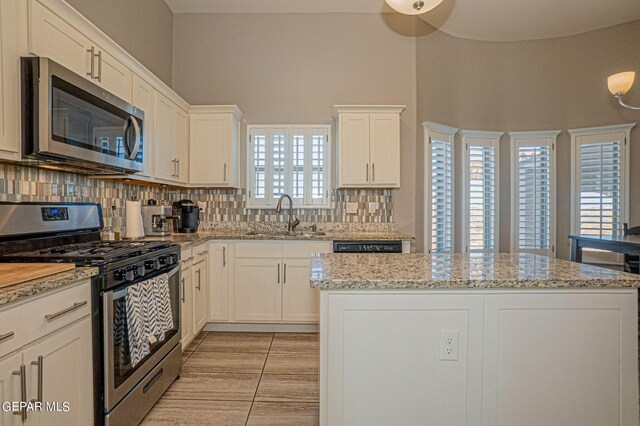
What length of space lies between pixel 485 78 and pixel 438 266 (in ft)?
13.1

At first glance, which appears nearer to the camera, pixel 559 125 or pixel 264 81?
pixel 264 81

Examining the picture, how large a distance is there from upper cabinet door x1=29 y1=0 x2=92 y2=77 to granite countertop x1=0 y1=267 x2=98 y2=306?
107 centimetres

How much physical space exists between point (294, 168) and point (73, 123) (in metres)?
2.36

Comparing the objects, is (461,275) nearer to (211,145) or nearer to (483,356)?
(483,356)

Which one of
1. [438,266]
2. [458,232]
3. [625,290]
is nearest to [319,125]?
[458,232]

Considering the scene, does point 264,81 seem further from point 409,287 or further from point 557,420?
point 557,420

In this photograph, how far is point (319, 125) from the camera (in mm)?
3934

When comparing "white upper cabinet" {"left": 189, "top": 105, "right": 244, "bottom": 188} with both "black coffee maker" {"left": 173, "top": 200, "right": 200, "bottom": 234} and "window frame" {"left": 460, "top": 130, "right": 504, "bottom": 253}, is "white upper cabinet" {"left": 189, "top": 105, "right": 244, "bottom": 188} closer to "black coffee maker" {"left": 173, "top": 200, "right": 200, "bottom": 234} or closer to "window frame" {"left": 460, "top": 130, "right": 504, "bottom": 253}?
"black coffee maker" {"left": 173, "top": 200, "right": 200, "bottom": 234}

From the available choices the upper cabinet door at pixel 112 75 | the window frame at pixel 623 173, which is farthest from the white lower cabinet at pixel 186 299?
the window frame at pixel 623 173

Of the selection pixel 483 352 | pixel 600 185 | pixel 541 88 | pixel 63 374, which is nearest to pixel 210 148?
pixel 63 374

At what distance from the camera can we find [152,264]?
2029mm

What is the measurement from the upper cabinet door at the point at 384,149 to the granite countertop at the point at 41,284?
2678 millimetres

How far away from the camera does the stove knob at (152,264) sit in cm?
198

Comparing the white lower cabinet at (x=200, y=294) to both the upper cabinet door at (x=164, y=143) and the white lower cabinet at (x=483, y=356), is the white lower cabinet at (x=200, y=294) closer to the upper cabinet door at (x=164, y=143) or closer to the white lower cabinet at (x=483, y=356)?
the upper cabinet door at (x=164, y=143)
